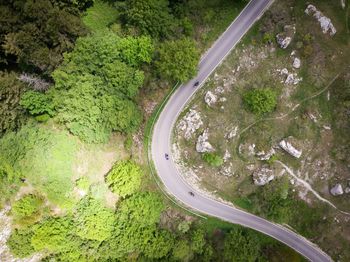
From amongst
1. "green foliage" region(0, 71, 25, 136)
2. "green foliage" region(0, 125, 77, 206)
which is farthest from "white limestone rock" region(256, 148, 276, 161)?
"green foliage" region(0, 71, 25, 136)

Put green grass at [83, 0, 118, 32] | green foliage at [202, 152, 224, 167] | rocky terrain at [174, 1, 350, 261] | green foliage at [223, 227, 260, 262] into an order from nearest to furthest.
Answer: green grass at [83, 0, 118, 32] < rocky terrain at [174, 1, 350, 261] < green foliage at [223, 227, 260, 262] < green foliage at [202, 152, 224, 167]

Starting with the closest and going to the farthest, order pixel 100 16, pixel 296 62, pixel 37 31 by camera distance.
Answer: pixel 37 31 < pixel 100 16 < pixel 296 62

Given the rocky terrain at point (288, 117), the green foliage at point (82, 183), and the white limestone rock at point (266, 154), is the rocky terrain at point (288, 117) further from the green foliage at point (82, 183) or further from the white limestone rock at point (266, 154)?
the green foliage at point (82, 183)

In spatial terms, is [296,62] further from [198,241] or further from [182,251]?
[182,251]

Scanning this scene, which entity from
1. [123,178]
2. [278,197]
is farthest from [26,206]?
[278,197]

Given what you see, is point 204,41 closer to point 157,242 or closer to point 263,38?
point 263,38

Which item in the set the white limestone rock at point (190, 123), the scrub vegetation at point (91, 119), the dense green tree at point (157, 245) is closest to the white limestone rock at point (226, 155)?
the scrub vegetation at point (91, 119)

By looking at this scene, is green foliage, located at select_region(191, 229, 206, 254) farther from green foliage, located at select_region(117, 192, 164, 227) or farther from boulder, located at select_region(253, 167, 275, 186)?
boulder, located at select_region(253, 167, 275, 186)
